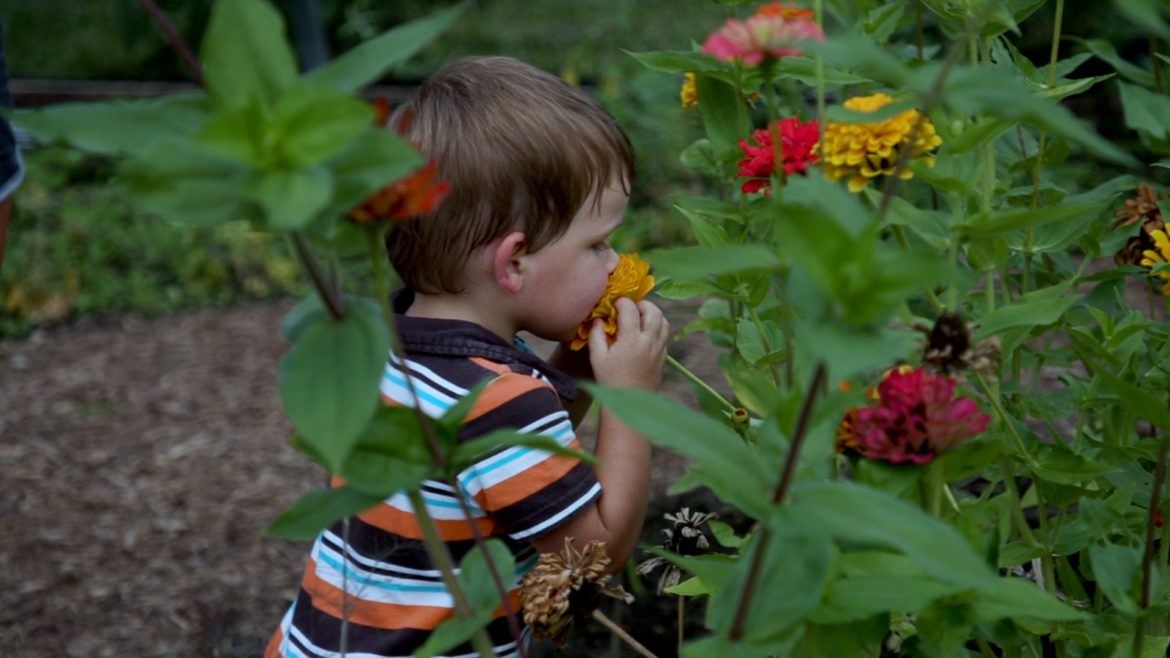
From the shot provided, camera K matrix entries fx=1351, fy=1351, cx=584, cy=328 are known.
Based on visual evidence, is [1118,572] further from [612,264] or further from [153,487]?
[153,487]

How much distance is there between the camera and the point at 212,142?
0.75 meters

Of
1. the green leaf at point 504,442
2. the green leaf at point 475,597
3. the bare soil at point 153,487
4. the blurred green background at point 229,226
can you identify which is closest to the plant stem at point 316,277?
the green leaf at point 504,442

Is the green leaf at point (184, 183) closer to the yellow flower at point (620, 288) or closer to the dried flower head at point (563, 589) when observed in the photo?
the dried flower head at point (563, 589)

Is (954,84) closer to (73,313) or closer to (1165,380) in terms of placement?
(1165,380)

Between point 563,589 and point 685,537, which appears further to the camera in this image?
point 685,537

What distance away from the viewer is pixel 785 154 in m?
1.28

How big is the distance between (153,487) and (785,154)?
225cm

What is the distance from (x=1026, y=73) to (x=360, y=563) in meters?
0.95

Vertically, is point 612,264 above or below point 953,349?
below

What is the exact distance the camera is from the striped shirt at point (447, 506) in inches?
56.1

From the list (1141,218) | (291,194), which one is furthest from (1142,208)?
(291,194)

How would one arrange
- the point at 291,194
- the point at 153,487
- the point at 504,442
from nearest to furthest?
the point at 291,194, the point at 504,442, the point at 153,487

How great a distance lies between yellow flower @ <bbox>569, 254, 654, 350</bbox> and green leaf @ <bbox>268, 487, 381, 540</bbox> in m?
0.72

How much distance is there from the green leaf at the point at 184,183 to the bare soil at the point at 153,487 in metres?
1.22
